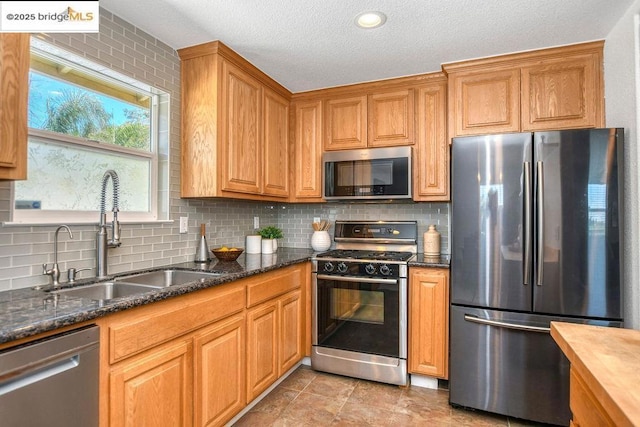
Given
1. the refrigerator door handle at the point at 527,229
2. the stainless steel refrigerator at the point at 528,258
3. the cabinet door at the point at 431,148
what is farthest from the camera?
the cabinet door at the point at 431,148

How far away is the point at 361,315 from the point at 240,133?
64.9 inches

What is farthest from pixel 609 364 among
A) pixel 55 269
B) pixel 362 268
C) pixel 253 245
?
pixel 253 245

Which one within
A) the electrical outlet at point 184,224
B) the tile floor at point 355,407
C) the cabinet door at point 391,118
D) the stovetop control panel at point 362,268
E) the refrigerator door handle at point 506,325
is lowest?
the tile floor at point 355,407

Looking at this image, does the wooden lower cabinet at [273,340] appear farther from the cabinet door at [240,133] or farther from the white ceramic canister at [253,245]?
the cabinet door at [240,133]

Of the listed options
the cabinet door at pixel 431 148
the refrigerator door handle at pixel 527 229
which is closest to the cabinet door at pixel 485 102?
the cabinet door at pixel 431 148

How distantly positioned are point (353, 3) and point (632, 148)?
1736 mm

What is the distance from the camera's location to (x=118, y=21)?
6.42 feet

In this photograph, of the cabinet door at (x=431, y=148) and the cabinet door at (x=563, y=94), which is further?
the cabinet door at (x=431, y=148)

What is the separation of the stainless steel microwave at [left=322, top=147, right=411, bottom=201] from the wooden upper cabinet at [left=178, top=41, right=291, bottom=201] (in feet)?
2.46

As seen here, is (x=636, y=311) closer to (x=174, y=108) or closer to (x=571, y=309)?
(x=571, y=309)

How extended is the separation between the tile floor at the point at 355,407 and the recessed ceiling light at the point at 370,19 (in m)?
2.43

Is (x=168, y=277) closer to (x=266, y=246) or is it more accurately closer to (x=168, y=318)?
(x=168, y=318)

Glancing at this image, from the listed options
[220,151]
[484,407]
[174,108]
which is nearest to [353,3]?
[220,151]

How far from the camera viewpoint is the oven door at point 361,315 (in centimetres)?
254
